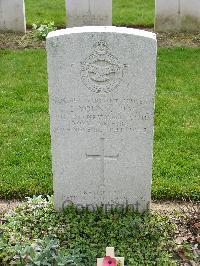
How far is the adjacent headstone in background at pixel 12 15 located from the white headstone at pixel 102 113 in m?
5.85

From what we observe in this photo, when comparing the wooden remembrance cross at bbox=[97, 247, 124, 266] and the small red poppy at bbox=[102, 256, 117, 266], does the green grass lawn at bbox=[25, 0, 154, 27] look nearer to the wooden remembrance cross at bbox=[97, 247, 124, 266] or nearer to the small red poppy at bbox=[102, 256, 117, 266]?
the wooden remembrance cross at bbox=[97, 247, 124, 266]

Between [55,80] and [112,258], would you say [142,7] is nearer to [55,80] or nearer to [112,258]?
[55,80]

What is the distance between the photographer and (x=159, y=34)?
1033 cm

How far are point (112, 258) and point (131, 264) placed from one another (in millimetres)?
311

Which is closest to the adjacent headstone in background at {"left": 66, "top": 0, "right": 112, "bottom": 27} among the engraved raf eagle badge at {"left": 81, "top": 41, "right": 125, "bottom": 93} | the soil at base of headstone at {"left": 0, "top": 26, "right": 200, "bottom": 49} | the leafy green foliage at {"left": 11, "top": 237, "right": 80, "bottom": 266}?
the soil at base of headstone at {"left": 0, "top": 26, "right": 200, "bottom": 49}

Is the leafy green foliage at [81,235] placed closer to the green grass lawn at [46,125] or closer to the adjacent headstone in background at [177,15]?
the green grass lawn at [46,125]

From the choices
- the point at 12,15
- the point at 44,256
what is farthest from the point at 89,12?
the point at 44,256

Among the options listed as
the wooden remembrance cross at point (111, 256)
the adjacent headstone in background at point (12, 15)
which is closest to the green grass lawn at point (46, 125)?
the adjacent headstone in background at point (12, 15)

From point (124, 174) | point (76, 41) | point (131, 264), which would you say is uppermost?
point (76, 41)

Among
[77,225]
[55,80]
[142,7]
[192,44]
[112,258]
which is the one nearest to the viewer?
[112,258]

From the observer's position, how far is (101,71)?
4.64 m

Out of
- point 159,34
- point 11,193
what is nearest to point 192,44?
point 159,34

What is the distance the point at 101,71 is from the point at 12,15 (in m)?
6.11

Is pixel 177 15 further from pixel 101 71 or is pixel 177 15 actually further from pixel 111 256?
pixel 111 256
